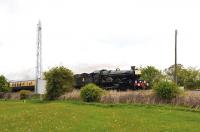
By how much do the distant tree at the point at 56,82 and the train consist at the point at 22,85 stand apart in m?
24.0

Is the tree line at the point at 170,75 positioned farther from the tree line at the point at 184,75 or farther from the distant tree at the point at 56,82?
the distant tree at the point at 56,82

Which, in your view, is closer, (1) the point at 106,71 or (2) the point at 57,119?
(2) the point at 57,119

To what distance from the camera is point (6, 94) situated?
6744cm

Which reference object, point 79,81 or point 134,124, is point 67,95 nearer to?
point 79,81

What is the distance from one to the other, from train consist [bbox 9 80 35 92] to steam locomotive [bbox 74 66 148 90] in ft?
60.2

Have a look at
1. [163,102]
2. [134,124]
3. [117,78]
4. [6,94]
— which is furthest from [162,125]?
[6,94]

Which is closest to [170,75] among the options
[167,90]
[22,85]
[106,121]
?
[22,85]

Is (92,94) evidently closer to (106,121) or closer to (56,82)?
(56,82)

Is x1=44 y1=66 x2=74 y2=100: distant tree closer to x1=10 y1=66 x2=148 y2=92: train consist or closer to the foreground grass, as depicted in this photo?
x1=10 y1=66 x2=148 y2=92: train consist

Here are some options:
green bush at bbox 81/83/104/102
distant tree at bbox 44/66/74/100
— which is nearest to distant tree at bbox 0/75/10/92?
distant tree at bbox 44/66/74/100

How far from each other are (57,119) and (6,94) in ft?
141

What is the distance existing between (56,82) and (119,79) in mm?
8811

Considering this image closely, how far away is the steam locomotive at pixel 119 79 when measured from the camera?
2093 inches

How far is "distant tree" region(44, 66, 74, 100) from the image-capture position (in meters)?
48.7
